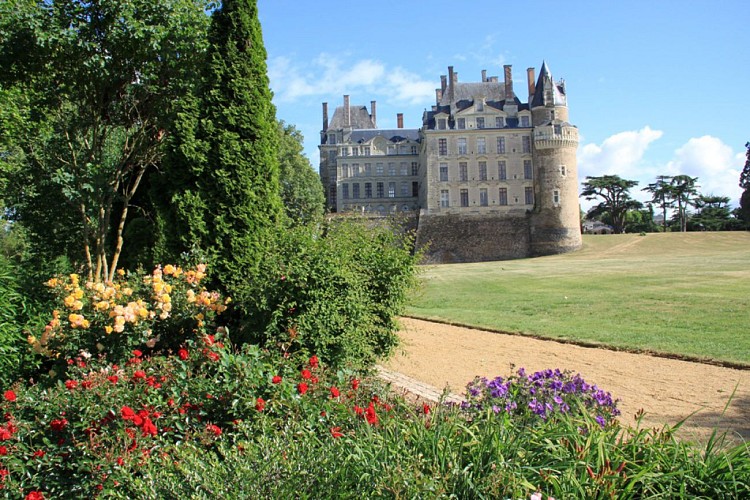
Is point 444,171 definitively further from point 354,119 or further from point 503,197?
point 354,119

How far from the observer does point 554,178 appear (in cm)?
4847

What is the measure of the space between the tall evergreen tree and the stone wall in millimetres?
40890

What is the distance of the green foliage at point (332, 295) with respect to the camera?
519 centimetres

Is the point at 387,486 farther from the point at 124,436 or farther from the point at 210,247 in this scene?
the point at 210,247

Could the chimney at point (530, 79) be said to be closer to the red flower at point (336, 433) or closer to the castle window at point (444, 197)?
the castle window at point (444, 197)

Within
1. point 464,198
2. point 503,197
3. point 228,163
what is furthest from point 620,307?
point 464,198

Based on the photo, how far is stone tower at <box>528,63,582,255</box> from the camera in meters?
47.3

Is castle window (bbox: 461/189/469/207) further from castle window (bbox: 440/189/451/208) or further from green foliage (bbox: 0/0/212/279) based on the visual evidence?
green foliage (bbox: 0/0/212/279)

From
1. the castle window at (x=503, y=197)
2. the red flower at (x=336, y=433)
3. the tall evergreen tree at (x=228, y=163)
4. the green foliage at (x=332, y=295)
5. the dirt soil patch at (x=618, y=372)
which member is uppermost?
the castle window at (x=503, y=197)

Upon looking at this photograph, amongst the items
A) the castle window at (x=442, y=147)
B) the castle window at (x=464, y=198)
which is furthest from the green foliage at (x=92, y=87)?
the castle window at (x=442, y=147)

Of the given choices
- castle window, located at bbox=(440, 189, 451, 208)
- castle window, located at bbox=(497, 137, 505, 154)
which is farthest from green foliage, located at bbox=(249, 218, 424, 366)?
castle window, located at bbox=(497, 137, 505, 154)

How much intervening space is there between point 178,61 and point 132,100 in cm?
195

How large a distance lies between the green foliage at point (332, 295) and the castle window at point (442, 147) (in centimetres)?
4945

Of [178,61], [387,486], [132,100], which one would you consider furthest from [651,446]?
[132,100]
